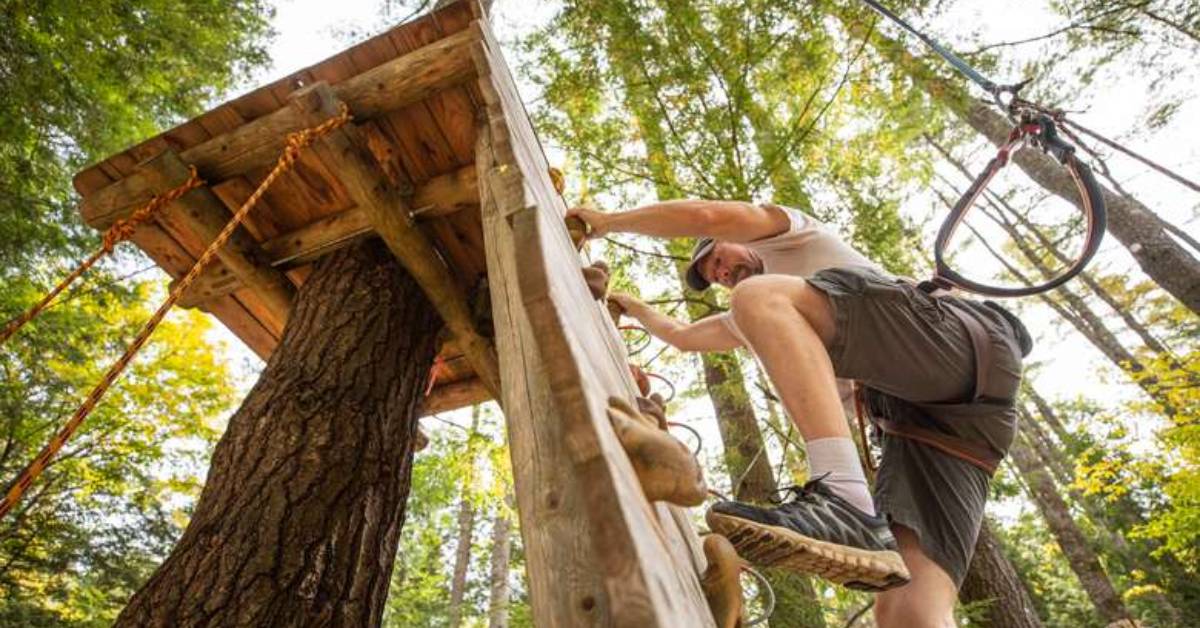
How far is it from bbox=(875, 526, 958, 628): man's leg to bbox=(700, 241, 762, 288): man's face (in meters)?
→ 1.32

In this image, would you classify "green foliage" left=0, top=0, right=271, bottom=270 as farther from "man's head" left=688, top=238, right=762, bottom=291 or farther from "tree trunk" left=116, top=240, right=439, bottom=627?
"man's head" left=688, top=238, right=762, bottom=291

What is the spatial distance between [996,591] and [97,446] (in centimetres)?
995

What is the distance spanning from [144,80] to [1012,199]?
565 inches

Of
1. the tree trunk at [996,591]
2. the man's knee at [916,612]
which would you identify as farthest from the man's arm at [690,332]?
the tree trunk at [996,591]

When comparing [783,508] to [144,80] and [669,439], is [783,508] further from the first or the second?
[144,80]

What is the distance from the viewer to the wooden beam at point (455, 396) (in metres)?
4.17

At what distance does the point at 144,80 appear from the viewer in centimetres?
604

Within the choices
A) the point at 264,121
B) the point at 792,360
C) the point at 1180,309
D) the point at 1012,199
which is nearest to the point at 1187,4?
the point at 1012,199

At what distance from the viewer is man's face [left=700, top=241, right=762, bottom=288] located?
2828 mm

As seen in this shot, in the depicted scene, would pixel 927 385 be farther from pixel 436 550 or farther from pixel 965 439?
pixel 436 550

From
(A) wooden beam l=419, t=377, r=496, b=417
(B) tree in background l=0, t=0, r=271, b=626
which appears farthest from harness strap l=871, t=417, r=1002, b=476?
(B) tree in background l=0, t=0, r=271, b=626

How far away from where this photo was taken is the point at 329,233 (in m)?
3.01

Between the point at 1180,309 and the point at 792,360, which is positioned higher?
the point at 1180,309

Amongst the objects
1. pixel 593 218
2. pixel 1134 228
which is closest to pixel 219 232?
pixel 593 218
